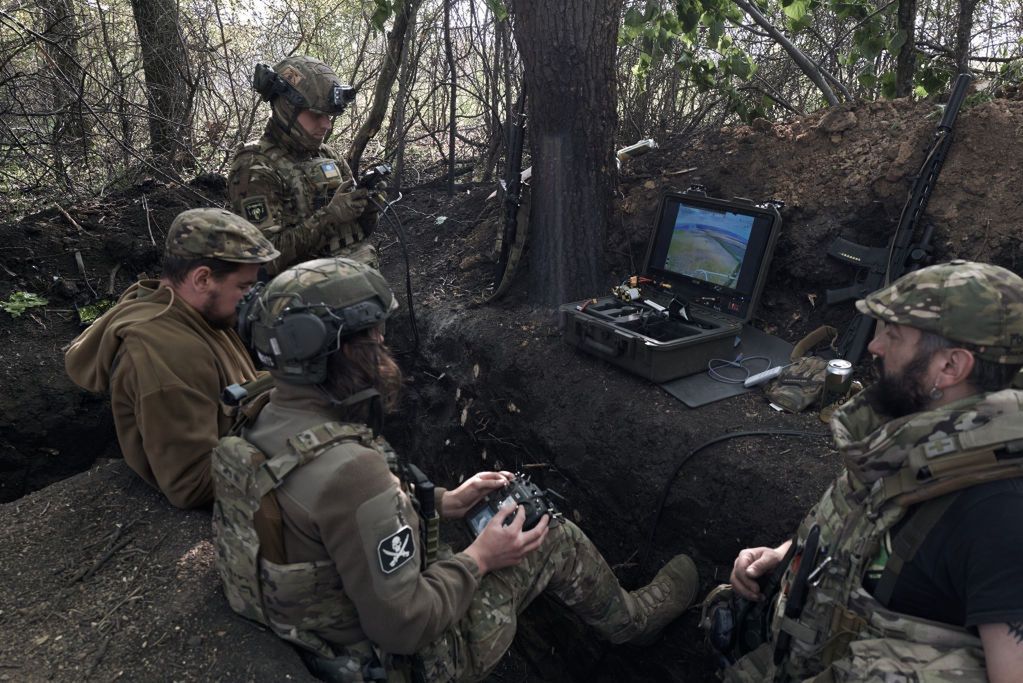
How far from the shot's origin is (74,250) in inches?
239

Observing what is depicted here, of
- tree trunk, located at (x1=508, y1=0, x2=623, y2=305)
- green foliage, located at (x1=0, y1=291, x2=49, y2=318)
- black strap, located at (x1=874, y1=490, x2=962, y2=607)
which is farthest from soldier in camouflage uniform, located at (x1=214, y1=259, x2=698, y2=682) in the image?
green foliage, located at (x1=0, y1=291, x2=49, y2=318)

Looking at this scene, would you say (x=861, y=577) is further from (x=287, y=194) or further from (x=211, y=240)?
(x=287, y=194)

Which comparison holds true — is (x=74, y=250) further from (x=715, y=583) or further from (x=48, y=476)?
(x=715, y=583)

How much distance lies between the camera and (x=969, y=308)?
1.94 m

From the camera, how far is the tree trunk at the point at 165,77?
7301 mm

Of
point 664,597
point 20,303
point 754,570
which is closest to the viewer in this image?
point 754,570

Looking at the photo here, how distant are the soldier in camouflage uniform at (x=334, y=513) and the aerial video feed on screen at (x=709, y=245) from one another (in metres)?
2.69

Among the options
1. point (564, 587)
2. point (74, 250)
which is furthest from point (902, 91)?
point (74, 250)

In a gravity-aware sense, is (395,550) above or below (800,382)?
above

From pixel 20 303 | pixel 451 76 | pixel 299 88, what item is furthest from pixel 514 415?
pixel 451 76

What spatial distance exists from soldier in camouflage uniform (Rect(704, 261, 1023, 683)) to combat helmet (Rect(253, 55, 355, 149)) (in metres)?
3.63

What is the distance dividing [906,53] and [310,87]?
4704mm

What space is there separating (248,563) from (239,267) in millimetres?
1420

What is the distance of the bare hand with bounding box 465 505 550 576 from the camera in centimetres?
248
